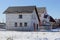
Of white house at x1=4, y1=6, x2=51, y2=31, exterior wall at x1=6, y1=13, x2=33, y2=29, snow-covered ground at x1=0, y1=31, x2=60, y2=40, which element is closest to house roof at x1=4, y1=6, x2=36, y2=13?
white house at x1=4, y1=6, x2=51, y2=31

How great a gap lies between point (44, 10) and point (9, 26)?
1204 centimetres

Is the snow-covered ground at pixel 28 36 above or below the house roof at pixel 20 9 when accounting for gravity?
below

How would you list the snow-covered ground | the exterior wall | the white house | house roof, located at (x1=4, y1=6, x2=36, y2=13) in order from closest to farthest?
the snow-covered ground → the white house → the exterior wall → house roof, located at (x1=4, y1=6, x2=36, y2=13)

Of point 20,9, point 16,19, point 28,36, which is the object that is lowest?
point 28,36

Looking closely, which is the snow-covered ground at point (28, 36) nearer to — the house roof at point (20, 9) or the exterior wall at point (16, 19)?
the exterior wall at point (16, 19)

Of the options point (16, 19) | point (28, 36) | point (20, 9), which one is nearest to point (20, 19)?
point (16, 19)

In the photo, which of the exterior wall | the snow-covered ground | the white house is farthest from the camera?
the exterior wall

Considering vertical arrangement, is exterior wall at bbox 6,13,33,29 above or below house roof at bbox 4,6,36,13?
below

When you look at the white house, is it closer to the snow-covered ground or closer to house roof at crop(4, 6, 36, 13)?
house roof at crop(4, 6, 36, 13)

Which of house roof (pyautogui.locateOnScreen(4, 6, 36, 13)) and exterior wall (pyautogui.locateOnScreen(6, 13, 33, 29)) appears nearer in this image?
exterior wall (pyautogui.locateOnScreen(6, 13, 33, 29))

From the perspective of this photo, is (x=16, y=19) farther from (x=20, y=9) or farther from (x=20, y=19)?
(x=20, y=9)

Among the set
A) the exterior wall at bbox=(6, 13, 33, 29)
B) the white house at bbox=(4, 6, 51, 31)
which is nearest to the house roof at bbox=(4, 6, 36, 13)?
the white house at bbox=(4, 6, 51, 31)

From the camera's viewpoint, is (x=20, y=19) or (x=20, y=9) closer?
(x=20, y=19)

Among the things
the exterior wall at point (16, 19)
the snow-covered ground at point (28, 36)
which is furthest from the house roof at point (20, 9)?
the snow-covered ground at point (28, 36)
